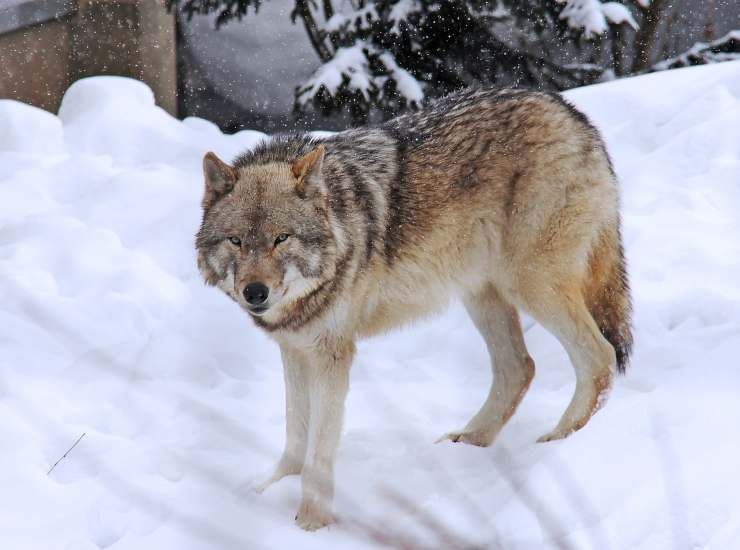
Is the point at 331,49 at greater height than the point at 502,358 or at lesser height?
lesser

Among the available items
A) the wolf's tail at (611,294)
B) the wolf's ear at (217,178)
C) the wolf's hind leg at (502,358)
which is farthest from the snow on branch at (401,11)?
the wolf's ear at (217,178)

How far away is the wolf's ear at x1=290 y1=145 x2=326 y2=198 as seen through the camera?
137 inches

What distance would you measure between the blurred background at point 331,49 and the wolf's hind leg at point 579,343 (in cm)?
506

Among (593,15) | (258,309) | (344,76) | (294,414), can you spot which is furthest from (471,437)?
(593,15)

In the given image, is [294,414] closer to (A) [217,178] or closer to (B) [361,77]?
(A) [217,178]

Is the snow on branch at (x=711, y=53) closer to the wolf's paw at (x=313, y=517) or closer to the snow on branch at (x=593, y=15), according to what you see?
the snow on branch at (x=593, y=15)

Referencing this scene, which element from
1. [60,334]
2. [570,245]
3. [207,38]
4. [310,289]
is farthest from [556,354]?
[207,38]

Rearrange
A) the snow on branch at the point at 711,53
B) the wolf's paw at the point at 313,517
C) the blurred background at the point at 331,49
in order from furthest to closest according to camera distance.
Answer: the snow on branch at the point at 711,53 → the blurred background at the point at 331,49 → the wolf's paw at the point at 313,517

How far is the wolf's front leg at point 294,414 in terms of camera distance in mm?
3871

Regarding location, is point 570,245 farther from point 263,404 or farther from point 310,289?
point 263,404

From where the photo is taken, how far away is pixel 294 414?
12.8 ft

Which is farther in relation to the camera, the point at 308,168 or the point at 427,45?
the point at 427,45

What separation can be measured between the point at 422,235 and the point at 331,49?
6.55m

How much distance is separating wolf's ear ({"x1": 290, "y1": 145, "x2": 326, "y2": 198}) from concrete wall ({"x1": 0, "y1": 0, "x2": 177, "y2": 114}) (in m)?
5.67
